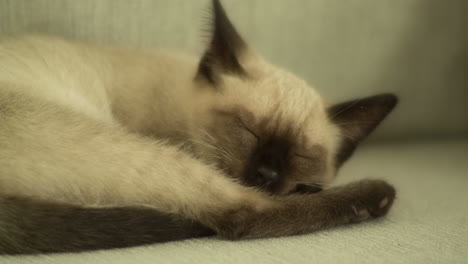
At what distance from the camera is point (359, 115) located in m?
1.34

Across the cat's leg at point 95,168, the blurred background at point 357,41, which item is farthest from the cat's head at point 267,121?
the blurred background at point 357,41

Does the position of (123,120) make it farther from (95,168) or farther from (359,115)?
(359,115)

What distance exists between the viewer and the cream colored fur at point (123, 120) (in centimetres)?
86

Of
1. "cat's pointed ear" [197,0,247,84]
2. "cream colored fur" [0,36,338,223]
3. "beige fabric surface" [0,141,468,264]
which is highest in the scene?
"cat's pointed ear" [197,0,247,84]

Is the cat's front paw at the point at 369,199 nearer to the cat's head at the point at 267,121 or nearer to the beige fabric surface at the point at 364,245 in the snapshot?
the beige fabric surface at the point at 364,245

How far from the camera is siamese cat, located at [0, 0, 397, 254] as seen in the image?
0.83 metres

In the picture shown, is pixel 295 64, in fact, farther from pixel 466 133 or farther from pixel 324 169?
pixel 466 133

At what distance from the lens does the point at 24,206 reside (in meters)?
0.79

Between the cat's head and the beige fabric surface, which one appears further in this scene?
the cat's head

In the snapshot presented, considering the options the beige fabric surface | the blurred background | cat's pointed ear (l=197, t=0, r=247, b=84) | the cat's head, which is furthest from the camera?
the blurred background

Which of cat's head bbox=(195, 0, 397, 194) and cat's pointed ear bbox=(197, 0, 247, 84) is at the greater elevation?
cat's pointed ear bbox=(197, 0, 247, 84)

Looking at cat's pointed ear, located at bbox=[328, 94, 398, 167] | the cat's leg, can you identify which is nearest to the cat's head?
cat's pointed ear, located at bbox=[328, 94, 398, 167]

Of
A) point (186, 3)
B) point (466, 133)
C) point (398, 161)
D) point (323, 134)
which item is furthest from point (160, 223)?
point (466, 133)

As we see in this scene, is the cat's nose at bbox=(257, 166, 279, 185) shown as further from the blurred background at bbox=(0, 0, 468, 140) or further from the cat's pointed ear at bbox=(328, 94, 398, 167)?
the blurred background at bbox=(0, 0, 468, 140)
